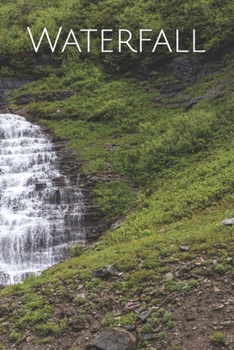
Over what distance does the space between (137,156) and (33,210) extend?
22.8ft

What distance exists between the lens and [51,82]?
3959cm

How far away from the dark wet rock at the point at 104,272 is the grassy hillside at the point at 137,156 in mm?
196

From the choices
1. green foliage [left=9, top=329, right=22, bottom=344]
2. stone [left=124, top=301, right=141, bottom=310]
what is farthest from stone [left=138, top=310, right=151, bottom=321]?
green foliage [left=9, top=329, right=22, bottom=344]

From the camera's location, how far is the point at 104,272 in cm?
1154

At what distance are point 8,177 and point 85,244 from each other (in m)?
7.28

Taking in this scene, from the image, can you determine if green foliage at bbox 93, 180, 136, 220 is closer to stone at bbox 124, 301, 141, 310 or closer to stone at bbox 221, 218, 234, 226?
stone at bbox 221, 218, 234, 226

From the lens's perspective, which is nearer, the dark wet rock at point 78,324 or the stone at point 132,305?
the dark wet rock at point 78,324

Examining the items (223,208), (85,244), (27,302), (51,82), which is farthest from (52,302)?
(51,82)

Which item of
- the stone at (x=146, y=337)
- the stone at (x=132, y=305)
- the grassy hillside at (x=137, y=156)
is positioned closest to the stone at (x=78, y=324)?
the grassy hillside at (x=137, y=156)

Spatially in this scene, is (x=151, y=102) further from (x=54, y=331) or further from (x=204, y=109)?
(x=54, y=331)

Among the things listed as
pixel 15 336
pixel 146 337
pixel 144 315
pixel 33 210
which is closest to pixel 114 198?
pixel 33 210

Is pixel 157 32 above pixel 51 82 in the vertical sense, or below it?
above

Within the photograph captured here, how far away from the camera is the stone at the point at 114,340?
27.1 feet

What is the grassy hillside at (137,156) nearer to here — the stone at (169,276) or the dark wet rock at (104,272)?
the stone at (169,276)
